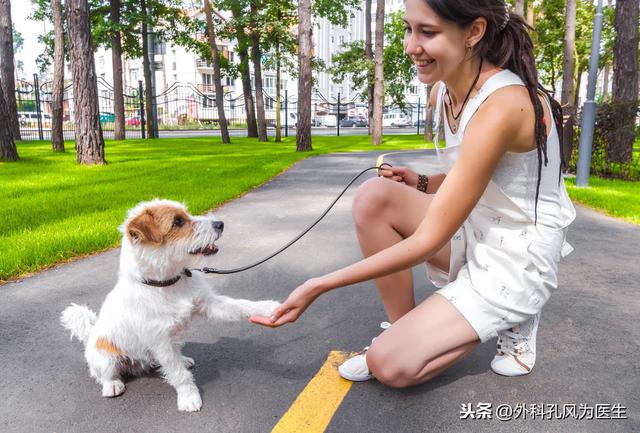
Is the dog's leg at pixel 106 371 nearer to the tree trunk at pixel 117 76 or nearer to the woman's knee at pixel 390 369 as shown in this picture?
the woman's knee at pixel 390 369

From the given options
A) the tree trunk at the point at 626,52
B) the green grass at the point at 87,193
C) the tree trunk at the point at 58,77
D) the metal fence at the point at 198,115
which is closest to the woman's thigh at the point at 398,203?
the green grass at the point at 87,193

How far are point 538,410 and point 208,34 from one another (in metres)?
27.6

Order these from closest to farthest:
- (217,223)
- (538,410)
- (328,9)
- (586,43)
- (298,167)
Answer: (538,410), (217,223), (298,167), (328,9), (586,43)

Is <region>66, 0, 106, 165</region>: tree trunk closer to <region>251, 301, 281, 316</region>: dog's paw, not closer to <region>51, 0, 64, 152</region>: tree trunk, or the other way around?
<region>51, 0, 64, 152</region>: tree trunk

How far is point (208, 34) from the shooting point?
27.0m

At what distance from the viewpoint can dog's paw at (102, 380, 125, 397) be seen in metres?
2.76

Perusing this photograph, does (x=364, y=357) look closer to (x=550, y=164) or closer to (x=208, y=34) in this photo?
(x=550, y=164)

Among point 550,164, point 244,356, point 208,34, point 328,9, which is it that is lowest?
point 244,356

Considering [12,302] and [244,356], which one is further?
[12,302]

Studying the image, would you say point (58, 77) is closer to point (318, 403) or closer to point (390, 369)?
point (318, 403)

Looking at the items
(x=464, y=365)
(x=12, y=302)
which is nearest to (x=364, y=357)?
(x=464, y=365)

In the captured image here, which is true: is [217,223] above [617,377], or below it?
above

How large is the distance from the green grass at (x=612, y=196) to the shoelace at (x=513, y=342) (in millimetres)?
5597

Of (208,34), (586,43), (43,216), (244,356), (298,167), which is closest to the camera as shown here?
(244,356)
